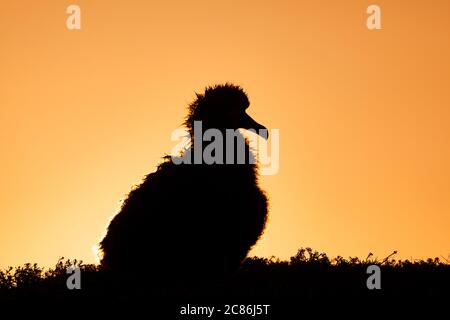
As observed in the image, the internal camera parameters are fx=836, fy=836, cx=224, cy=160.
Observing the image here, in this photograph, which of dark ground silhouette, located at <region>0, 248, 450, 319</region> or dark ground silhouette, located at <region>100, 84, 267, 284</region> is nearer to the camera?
dark ground silhouette, located at <region>0, 248, 450, 319</region>

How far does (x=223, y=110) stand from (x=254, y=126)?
591mm

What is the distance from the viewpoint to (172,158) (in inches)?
437

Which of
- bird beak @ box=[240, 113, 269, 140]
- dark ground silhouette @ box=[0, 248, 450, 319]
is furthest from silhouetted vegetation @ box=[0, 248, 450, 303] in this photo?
bird beak @ box=[240, 113, 269, 140]

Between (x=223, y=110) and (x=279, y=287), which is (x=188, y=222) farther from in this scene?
(x=223, y=110)

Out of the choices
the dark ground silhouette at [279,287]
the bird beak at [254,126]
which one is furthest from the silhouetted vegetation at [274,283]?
the bird beak at [254,126]

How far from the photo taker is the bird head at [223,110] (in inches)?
457

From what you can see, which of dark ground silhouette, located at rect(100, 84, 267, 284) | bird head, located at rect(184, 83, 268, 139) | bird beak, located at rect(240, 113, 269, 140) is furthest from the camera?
bird beak, located at rect(240, 113, 269, 140)

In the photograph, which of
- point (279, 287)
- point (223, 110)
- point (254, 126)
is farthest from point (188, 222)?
point (254, 126)

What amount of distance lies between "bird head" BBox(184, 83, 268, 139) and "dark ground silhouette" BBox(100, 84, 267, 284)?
0.50 m

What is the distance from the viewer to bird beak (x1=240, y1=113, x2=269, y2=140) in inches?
468

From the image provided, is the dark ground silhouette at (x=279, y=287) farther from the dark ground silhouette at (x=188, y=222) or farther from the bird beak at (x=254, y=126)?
the bird beak at (x=254, y=126)

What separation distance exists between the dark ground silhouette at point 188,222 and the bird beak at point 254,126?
75 centimetres

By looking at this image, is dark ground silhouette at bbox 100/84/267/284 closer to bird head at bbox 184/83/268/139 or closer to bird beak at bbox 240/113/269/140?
bird head at bbox 184/83/268/139
